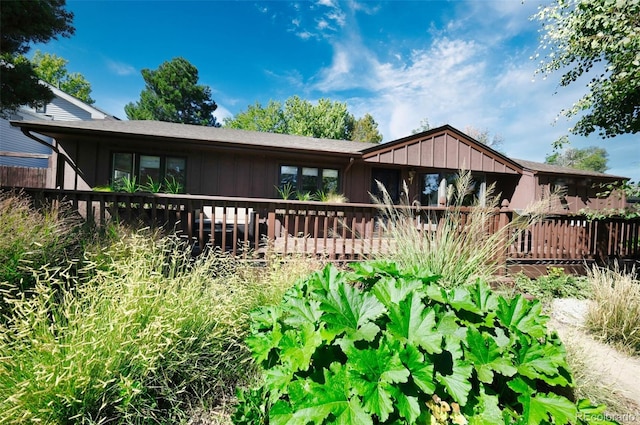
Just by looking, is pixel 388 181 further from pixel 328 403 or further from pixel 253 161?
pixel 328 403

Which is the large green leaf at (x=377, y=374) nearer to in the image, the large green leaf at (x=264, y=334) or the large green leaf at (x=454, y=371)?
the large green leaf at (x=454, y=371)

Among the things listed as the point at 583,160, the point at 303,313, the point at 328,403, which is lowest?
the point at 328,403

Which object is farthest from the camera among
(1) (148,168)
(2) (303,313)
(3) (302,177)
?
(3) (302,177)

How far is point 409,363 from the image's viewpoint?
44.6 inches

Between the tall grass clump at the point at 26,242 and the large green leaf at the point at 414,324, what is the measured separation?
2.62 meters

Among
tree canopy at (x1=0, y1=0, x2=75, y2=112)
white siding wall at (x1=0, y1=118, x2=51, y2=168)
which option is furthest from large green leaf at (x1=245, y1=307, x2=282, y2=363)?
white siding wall at (x1=0, y1=118, x2=51, y2=168)

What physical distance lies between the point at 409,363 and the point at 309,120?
3290 cm

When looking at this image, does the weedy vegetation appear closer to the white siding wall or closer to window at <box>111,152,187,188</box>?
window at <box>111,152,187,188</box>

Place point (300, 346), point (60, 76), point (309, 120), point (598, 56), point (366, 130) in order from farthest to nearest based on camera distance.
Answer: point (366, 130), point (309, 120), point (60, 76), point (598, 56), point (300, 346)

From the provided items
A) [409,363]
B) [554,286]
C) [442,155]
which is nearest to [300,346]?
[409,363]

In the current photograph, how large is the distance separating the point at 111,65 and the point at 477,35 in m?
22.9

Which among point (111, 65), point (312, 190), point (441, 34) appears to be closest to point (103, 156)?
point (312, 190)

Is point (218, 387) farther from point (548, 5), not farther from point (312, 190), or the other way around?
point (548, 5)

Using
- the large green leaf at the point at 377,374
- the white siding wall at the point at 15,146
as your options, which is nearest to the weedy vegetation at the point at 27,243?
the large green leaf at the point at 377,374
